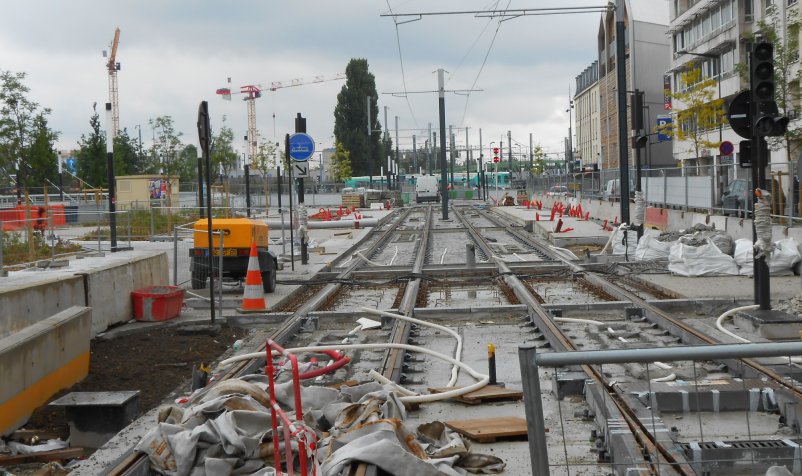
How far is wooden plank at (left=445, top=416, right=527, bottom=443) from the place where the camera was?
6.11 meters

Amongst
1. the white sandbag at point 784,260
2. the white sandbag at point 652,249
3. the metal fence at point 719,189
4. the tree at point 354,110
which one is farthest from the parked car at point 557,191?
the tree at point 354,110

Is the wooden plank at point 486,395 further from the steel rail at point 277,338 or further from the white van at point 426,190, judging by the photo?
the white van at point 426,190

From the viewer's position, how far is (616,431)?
17.5 ft

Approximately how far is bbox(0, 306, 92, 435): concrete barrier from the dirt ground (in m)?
0.12

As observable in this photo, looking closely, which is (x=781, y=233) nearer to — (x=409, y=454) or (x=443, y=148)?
(x=409, y=454)

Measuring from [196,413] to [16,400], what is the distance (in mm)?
2232

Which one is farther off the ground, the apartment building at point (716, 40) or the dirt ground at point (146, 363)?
the apartment building at point (716, 40)

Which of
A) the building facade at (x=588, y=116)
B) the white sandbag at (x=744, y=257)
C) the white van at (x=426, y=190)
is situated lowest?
the white sandbag at (x=744, y=257)

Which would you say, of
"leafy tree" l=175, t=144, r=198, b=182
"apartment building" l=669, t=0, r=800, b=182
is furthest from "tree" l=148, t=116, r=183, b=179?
"apartment building" l=669, t=0, r=800, b=182

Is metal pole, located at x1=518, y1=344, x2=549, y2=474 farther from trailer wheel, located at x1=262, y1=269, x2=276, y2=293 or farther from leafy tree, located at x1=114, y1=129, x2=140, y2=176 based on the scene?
leafy tree, located at x1=114, y1=129, x2=140, y2=176

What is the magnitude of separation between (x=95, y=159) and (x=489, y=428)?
197ft

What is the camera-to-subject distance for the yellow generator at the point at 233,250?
1449cm

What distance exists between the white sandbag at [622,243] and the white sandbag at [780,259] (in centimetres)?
356

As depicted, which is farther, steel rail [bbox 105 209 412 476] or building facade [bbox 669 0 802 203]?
building facade [bbox 669 0 802 203]
